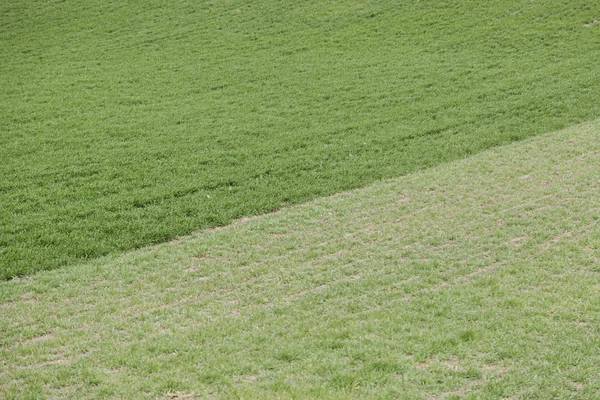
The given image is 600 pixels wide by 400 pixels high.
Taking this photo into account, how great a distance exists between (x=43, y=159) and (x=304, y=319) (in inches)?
385

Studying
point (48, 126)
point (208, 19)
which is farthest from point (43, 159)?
point (208, 19)

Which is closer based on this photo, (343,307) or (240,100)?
(343,307)

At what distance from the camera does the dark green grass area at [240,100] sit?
41.0 ft

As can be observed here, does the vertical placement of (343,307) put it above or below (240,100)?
above

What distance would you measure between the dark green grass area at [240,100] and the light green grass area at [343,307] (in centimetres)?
145

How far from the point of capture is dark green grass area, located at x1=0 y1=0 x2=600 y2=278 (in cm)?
1248

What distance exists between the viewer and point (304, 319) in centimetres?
773

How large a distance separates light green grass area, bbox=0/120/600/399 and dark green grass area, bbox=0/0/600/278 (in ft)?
4.77

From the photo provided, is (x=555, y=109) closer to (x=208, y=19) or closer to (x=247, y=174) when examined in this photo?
(x=247, y=174)

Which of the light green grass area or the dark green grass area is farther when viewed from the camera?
the dark green grass area

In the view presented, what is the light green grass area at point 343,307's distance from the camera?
6.44 m

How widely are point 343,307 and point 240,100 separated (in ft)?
41.5

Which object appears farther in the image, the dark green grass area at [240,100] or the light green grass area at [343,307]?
the dark green grass area at [240,100]

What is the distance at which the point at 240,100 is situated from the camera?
1962 cm
